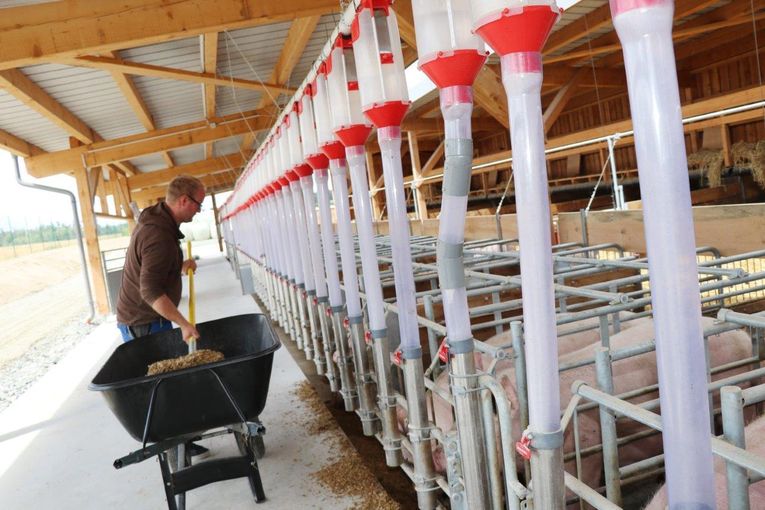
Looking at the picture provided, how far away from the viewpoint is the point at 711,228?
4070 mm

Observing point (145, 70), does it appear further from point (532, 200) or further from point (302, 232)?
point (532, 200)

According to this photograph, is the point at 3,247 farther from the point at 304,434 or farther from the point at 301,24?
the point at 304,434

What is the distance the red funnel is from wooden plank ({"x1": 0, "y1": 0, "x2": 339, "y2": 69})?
3.84 metres

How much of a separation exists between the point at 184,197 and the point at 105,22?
1827mm

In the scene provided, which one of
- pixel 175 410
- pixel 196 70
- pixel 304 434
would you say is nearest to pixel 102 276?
pixel 196 70

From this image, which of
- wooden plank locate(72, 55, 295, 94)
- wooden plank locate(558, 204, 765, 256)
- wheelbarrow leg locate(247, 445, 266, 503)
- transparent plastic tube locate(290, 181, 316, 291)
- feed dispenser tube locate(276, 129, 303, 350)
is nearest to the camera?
wheelbarrow leg locate(247, 445, 266, 503)

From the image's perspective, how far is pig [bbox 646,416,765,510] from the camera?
1.60 m

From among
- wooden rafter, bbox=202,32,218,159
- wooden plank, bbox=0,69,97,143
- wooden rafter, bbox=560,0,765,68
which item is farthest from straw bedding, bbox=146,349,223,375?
wooden rafter, bbox=560,0,765,68

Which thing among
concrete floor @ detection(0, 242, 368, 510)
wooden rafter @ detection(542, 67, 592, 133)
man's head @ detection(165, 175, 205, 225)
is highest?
wooden rafter @ detection(542, 67, 592, 133)

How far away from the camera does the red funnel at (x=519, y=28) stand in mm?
1378

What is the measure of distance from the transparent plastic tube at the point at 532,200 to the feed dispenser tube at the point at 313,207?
2.62 metres

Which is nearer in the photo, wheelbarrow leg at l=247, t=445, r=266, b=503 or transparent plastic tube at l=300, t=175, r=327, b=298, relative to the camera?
wheelbarrow leg at l=247, t=445, r=266, b=503

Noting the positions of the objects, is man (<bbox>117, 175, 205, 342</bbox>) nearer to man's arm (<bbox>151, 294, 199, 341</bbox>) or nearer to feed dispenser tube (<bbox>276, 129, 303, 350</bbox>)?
man's arm (<bbox>151, 294, 199, 341</bbox>)

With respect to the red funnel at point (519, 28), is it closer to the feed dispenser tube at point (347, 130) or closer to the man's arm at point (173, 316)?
the feed dispenser tube at point (347, 130)
